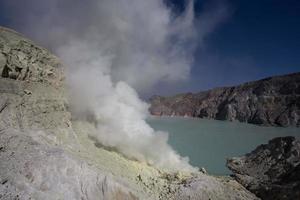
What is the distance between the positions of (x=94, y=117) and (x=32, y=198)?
35.5ft

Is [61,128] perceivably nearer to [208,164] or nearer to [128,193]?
[128,193]

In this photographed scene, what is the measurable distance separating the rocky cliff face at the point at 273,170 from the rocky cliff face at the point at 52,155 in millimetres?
1124

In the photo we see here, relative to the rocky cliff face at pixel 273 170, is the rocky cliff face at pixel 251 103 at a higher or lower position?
higher

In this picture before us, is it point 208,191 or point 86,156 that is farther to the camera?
point 208,191

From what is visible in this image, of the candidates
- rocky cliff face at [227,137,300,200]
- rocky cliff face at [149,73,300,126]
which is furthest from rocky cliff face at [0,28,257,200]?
rocky cliff face at [149,73,300,126]

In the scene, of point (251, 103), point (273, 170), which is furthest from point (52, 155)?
point (251, 103)

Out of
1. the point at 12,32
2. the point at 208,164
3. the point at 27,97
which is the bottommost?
the point at 208,164

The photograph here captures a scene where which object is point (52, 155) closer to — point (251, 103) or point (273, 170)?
point (273, 170)

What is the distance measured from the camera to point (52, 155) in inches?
432

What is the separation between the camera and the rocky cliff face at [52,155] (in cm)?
1009

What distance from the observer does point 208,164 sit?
91.3 feet

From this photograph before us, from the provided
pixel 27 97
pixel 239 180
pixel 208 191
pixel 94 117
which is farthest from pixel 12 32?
pixel 239 180

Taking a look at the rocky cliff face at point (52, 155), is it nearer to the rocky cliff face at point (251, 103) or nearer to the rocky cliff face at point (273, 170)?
the rocky cliff face at point (273, 170)

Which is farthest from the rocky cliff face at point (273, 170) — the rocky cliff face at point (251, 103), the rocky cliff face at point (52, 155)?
the rocky cliff face at point (251, 103)
